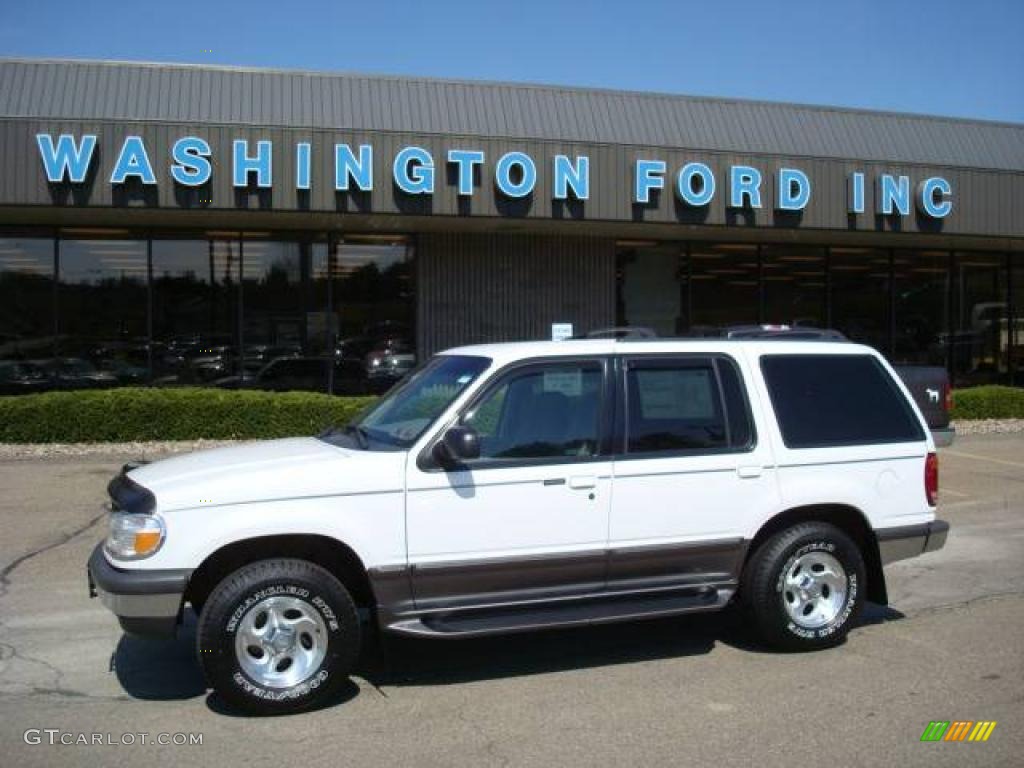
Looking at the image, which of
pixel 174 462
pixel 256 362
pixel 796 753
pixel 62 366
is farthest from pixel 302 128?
pixel 796 753

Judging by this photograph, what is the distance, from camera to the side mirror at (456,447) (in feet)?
16.4

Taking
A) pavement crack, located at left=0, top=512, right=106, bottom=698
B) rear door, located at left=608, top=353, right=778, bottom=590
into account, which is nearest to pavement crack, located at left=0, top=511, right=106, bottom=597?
pavement crack, located at left=0, top=512, right=106, bottom=698

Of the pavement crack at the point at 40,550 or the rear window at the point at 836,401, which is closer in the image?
the rear window at the point at 836,401

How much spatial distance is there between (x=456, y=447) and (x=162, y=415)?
1019cm

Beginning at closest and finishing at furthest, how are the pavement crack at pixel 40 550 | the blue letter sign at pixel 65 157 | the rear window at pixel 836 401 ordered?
1. the rear window at pixel 836 401
2. the pavement crack at pixel 40 550
3. the blue letter sign at pixel 65 157

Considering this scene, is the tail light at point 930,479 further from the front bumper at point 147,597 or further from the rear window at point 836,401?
the front bumper at point 147,597

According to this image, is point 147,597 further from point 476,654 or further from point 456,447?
point 476,654

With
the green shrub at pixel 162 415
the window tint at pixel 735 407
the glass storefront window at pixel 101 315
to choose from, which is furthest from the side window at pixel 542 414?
the glass storefront window at pixel 101 315

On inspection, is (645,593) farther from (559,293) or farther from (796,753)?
(559,293)

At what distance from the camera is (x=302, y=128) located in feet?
47.8

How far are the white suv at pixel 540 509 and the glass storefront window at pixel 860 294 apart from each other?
15.0 m

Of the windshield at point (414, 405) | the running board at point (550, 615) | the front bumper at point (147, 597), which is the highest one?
the windshield at point (414, 405)

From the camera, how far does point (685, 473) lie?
18.3 feet

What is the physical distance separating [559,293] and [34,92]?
924 centimetres
